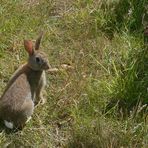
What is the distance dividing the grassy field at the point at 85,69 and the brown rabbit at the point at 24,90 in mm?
130

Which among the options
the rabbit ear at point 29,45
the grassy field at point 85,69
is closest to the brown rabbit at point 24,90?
the rabbit ear at point 29,45

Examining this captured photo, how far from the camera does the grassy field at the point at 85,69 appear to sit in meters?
5.12

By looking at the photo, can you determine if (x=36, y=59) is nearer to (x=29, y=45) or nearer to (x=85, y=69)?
(x=29, y=45)

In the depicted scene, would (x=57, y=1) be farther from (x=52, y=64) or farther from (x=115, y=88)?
(x=115, y=88)

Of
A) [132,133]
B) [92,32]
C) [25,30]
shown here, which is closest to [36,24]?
[25,30]

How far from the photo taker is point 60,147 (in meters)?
5.22

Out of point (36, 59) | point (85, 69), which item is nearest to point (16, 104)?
point (36, 59)

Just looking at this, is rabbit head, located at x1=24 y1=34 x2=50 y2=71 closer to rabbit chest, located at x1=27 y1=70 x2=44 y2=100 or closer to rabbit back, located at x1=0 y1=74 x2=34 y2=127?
rabbit chest, located at x1=27 y1=70 x2=44 y2=100

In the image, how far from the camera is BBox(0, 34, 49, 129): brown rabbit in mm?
5199

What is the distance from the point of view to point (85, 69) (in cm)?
598

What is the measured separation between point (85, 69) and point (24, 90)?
891mm

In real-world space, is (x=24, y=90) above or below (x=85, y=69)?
above

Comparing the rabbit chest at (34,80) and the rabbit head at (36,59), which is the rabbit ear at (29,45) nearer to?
the rabbit head at (36,59)

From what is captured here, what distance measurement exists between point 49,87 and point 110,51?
0.79m
